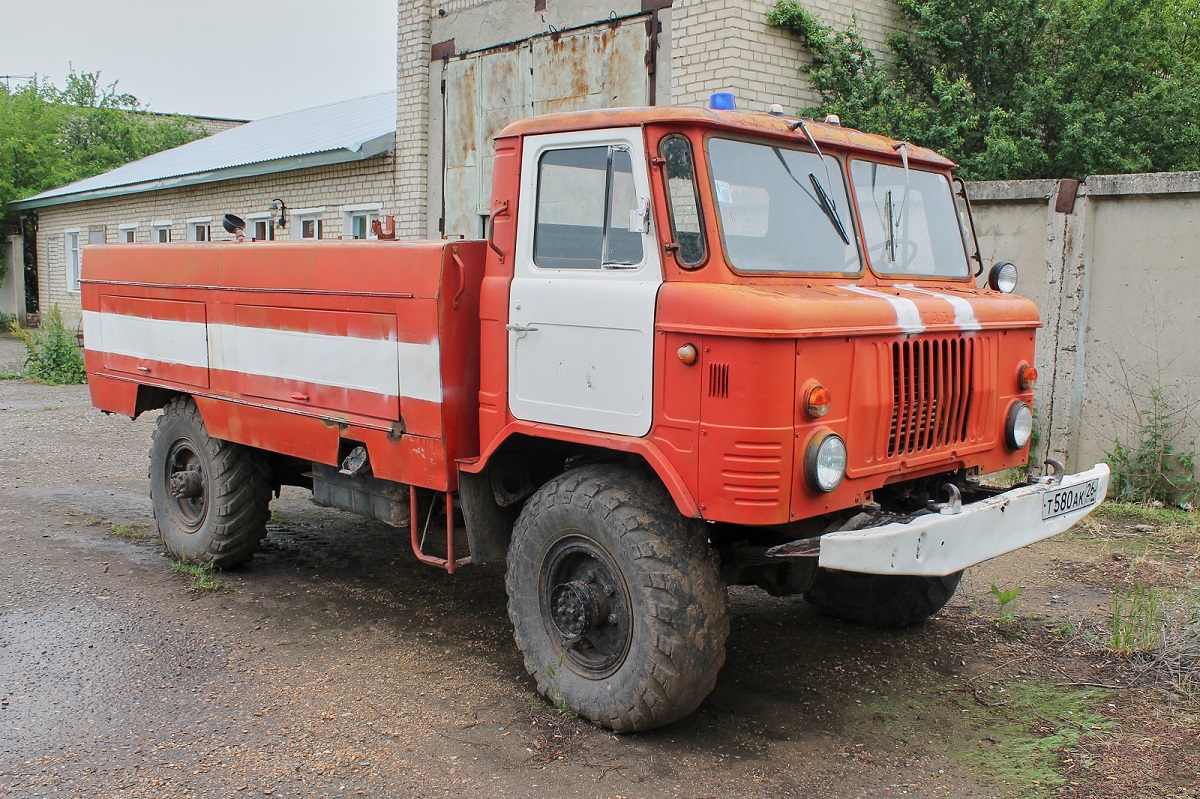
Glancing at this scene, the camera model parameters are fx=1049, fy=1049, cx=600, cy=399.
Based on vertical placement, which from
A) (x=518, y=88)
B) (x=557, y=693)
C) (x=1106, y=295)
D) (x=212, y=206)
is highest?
(x=518, y=88)

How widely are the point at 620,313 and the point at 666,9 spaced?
6463mm

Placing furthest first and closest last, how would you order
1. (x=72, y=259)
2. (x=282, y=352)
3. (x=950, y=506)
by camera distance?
(x=72, y=259)
(x=282, y=352)
(x=950, y=506)

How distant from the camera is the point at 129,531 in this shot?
7004 millimetres

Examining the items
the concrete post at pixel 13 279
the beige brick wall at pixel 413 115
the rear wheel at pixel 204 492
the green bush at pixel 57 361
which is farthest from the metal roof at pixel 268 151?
the rear wheel at pixel 204 492

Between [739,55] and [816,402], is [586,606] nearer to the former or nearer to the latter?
[816,402]

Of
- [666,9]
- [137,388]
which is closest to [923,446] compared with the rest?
[137,388]

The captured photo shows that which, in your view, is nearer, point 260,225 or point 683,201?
point 683,201

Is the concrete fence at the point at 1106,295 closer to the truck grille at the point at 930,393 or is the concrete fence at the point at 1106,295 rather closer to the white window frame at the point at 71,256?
the truck grille at the point at 930,393

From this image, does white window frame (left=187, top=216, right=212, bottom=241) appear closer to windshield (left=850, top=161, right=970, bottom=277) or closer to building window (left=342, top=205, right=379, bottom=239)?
building window (left=342, top=205, right=379, bottom=239)

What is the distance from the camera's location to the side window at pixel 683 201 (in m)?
3.79

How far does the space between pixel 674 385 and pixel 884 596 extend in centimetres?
212

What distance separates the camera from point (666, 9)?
31.1 feet

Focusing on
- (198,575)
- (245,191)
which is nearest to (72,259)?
(245,191)

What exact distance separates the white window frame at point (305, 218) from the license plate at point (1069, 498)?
12.1 m
